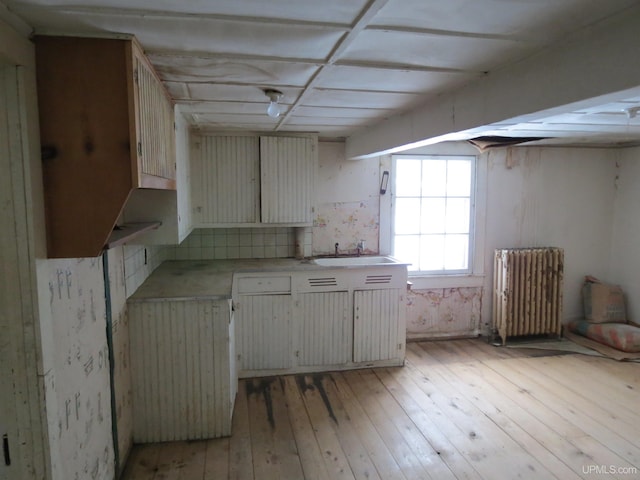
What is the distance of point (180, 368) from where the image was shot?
261 centimetres

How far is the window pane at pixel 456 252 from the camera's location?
14.4 ft

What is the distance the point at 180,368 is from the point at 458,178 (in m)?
3.26

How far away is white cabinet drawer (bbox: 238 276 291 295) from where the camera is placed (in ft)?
11.2

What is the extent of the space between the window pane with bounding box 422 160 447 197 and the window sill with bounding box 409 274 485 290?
0.87m

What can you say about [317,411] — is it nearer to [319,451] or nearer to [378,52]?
[319,451]

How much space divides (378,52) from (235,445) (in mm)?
2375

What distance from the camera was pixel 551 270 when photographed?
436cm

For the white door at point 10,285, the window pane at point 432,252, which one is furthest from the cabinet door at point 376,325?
the white door at point 10,285

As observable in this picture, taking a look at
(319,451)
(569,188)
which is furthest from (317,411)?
(569,188)

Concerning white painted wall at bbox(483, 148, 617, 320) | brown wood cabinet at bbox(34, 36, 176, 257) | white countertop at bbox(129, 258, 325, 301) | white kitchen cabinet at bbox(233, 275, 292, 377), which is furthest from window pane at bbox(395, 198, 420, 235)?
brown wood cabinet at bbox(34, 36, 176, 257)

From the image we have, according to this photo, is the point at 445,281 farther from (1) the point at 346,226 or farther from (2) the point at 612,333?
(2) the point at 612,333

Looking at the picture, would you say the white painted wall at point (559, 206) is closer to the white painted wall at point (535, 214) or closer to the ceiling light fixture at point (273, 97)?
the white painted wall at point (535, 214)

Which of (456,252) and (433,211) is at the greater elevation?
(433,211)

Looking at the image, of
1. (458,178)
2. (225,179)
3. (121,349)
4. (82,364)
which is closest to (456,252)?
(458,178)
